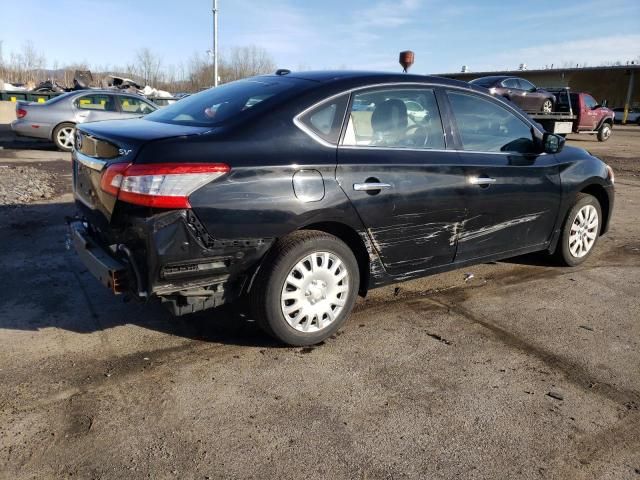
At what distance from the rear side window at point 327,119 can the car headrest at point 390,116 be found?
0.93 ft

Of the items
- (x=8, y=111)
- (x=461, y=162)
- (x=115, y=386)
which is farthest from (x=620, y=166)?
(x=8, y=111)

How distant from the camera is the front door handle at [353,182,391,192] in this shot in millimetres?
3344

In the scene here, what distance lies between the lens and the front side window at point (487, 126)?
4043mm

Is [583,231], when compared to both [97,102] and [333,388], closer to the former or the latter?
[333,388]

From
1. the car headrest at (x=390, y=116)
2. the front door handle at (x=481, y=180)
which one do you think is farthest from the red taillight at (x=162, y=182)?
the front door handle at (x=481, y=180)

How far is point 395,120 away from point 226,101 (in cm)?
118

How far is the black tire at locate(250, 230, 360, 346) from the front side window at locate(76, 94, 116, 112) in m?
11.0

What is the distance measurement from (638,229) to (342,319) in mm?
5424

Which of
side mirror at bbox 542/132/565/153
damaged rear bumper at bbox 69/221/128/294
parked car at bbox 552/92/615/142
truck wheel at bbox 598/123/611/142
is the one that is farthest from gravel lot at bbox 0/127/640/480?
truck wheel at bbox 598/123/611/142

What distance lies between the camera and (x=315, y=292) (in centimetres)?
336

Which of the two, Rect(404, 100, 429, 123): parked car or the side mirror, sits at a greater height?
Rect(404, 100, 429, 123): parked car

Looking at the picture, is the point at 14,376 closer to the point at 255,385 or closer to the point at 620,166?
the point at 255,385

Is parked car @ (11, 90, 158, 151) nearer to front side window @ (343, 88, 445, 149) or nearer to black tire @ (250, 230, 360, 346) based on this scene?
front side window @ (343, 88, 445, 149)

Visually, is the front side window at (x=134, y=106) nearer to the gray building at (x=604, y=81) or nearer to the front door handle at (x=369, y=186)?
the front door handle at (x=369, y=186)
